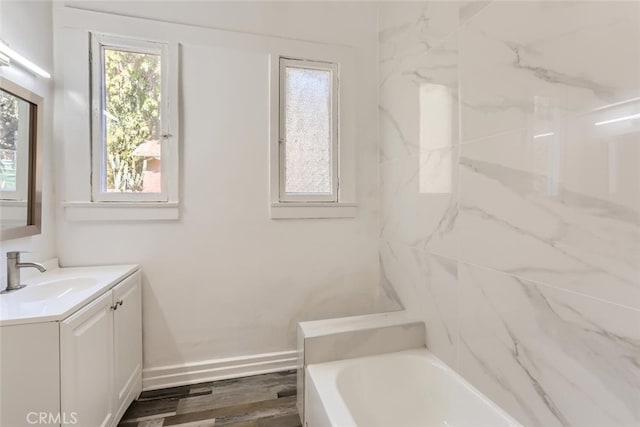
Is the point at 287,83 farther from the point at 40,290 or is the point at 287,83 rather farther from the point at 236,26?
the point at 40,290

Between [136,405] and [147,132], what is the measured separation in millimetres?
1661

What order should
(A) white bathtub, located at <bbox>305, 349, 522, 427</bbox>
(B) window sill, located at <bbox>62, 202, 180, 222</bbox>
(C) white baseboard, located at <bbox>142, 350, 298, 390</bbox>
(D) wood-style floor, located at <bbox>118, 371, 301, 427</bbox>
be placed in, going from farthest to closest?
(C) white baseboard, located at <bbox>142, 350, 298, 390</bbox>, (B) window sill, located at <bbox>62, 202, 180, 222</bbox>, (D) wood-style floor, located at <bbox>118, 371, 301, 427</bbox>, (A) white bathtub, located at <bbox>305, 349, 522, 427</bbox>

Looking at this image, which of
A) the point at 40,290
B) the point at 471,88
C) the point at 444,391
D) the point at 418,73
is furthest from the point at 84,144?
the point at 444,391

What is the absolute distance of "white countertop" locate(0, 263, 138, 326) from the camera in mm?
1028

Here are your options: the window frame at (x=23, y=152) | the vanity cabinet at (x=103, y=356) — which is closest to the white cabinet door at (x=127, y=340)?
the vanity cabinet at (x=103, y=356)

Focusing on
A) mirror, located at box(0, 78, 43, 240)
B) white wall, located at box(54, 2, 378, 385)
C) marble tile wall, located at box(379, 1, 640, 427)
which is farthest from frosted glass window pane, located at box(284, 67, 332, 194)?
mirror, located at box(0, 78, 43, 240)

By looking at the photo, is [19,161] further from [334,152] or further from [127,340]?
[334,152]

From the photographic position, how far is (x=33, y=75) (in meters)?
1.54

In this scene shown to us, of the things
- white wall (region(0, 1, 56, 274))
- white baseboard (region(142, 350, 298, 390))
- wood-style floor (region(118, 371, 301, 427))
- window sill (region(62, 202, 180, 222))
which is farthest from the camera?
white baseboard (region(142, 350, 298, 390))

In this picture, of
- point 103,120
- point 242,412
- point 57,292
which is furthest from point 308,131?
point 242,412

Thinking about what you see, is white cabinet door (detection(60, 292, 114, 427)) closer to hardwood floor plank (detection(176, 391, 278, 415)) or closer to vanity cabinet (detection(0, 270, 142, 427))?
vanity cabinet (detection(0, 270, 142, 427))

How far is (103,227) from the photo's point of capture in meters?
1.77

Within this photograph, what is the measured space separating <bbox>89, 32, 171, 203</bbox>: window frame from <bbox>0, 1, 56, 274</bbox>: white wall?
0.68ft

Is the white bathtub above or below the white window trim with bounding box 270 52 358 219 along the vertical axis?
below
